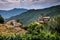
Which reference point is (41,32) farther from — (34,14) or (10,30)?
(10,30)

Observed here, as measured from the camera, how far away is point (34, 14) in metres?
5.20

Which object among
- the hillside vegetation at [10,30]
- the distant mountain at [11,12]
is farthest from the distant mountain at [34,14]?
the hillside vegetation at [10,30]

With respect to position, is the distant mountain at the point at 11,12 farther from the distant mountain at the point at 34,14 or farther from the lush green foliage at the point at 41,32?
the lush green foliage at the point at 41,32

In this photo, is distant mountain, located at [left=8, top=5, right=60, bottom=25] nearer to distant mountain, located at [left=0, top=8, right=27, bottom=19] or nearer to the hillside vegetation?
distant mountain, located at [left=0, top=8, right=27, bottom=19]

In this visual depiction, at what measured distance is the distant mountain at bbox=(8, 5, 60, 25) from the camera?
5.15 m

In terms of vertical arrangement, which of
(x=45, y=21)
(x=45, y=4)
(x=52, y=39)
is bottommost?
(x=52, y=39)

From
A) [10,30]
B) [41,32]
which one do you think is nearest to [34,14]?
[41,32]

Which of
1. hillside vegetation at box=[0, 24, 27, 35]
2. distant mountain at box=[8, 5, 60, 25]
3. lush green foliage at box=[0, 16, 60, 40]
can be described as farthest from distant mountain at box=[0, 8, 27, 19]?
lush green foliage at box=[0, 16, 60, 40]

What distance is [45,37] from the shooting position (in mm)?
4863

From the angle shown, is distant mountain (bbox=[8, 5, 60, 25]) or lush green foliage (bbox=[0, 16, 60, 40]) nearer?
lush green foliage (bbox=[0, 16, 60, 40])

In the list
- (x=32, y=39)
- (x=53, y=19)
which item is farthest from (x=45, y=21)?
(x=32, y=39)

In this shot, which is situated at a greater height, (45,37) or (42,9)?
(42,9)

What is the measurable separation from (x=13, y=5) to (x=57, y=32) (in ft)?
3.63

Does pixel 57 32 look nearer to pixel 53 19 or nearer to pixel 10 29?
pixel 53 19
